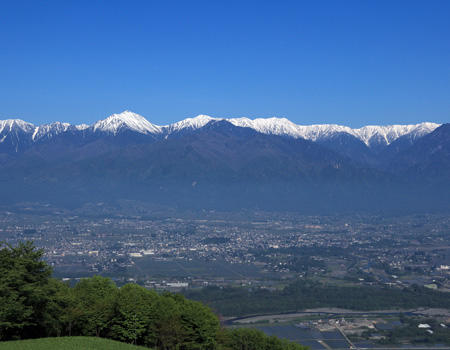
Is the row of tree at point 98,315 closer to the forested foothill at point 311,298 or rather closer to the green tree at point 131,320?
the green tree at point 131,320

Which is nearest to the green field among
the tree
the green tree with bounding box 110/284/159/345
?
the tree

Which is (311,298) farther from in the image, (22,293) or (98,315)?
(22,293)

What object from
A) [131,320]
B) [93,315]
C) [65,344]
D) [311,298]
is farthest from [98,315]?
[311,298]

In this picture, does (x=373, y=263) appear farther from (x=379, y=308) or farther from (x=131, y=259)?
(x=131, y=259)

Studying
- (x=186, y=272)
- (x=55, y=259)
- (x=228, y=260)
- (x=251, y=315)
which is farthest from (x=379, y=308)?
(x=55, y=259)

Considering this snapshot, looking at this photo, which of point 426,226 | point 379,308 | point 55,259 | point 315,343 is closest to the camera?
point 315,343

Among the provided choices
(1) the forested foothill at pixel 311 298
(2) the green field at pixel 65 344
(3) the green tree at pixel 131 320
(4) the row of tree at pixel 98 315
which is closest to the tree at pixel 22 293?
(4) the row of tree at pixel 98 315
